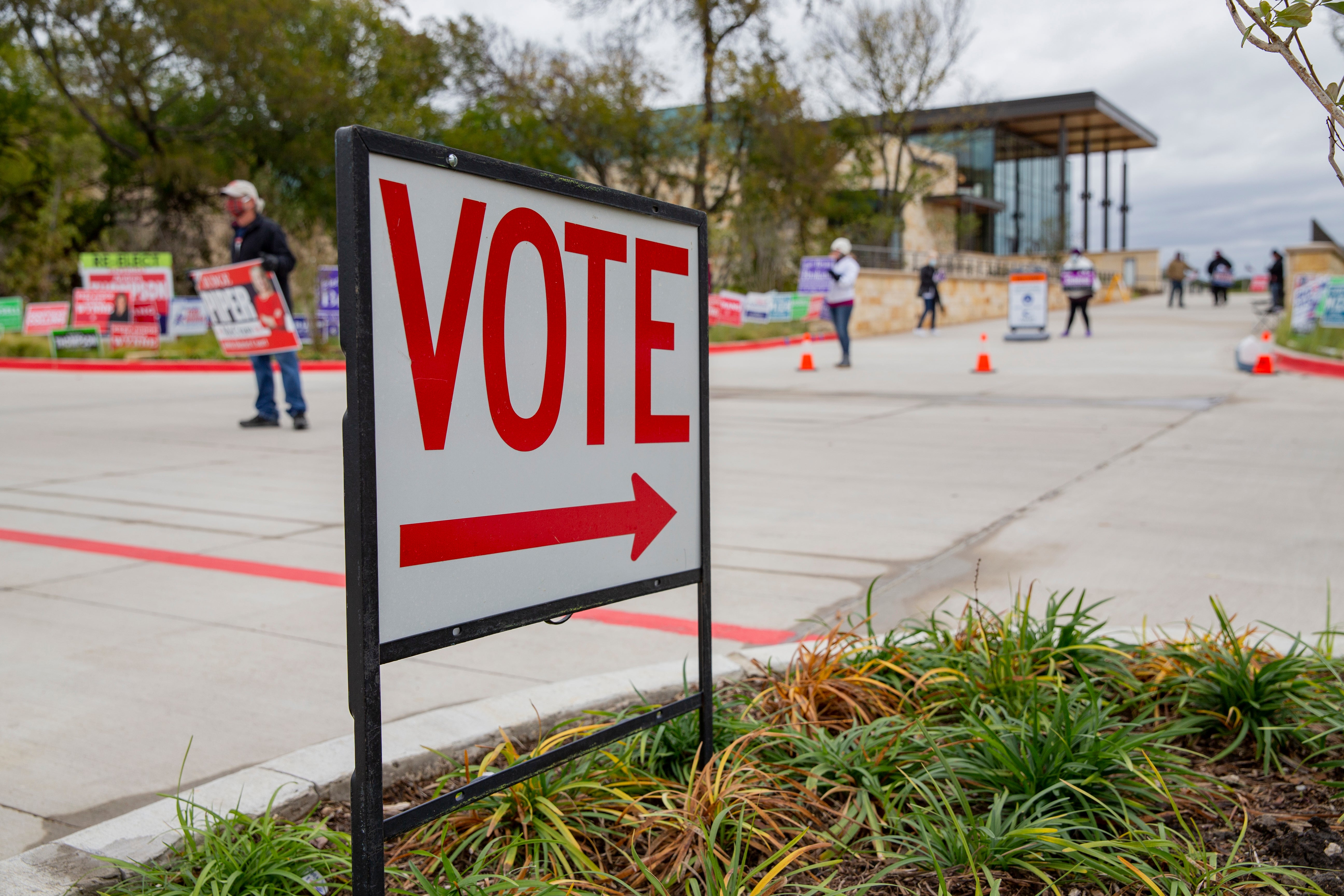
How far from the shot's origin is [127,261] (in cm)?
2509

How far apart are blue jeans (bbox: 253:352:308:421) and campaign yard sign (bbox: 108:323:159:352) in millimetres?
15142

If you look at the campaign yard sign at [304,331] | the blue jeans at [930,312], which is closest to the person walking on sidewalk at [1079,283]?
the blue jeans at [930,312]

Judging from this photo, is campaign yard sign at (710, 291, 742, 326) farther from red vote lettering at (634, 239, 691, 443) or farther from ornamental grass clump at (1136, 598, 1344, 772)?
red vote lettering at (634, 239, 691, 443)

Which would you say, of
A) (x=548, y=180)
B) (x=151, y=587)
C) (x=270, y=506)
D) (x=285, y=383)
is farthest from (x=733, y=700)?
(x=285, y=383)

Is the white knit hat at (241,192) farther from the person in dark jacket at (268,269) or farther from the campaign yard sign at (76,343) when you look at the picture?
the campaign yard sign at (76,343)

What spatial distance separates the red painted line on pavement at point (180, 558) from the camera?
507 centimetres

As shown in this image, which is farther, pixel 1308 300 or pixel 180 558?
pixel 1308 300

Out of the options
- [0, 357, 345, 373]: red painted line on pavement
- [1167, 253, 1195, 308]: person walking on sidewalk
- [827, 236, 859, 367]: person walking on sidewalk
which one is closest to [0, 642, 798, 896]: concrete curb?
[827, 236, 859, 367]: person walking on sidewalk

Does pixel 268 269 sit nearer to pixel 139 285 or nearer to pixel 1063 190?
pixel 139 285

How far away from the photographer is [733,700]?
3115 mm

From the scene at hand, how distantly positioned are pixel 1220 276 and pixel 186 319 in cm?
3361

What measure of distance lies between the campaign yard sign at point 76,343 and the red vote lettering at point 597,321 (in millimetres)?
23969

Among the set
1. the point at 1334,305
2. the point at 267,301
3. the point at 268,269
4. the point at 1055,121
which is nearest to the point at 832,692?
the point at 268,269

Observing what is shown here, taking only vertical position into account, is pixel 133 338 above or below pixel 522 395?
above
